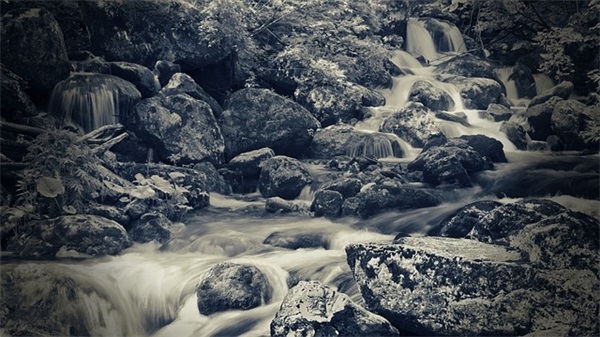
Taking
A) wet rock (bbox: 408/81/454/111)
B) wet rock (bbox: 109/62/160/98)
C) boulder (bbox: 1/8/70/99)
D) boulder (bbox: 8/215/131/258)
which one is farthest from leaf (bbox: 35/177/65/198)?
wet rock (bbox: 408/81/454/111)

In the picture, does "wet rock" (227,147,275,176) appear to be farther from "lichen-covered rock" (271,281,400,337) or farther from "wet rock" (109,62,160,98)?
"lichen-covered rock" (271,281,400,337)

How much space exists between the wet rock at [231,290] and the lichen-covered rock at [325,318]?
1.37 feet

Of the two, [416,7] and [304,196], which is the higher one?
[416,7]

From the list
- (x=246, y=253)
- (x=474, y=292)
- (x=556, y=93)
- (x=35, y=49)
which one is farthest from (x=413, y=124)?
(x=35, y=49)

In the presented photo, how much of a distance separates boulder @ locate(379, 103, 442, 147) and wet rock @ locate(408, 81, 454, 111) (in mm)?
103

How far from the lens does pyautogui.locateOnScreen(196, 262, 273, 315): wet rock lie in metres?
3.99

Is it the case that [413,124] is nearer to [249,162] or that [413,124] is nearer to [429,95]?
[429,95]

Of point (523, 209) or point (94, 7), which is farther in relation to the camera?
point (94, 7)

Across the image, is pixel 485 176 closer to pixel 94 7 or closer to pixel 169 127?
pixel 169 127

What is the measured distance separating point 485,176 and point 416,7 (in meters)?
2.88

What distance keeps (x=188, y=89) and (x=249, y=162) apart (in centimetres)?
112

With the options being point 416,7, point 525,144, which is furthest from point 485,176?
point 416,7

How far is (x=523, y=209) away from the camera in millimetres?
4117

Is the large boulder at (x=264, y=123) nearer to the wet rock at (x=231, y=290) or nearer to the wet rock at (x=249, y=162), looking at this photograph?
the wet rock at (x=249, y=162)
